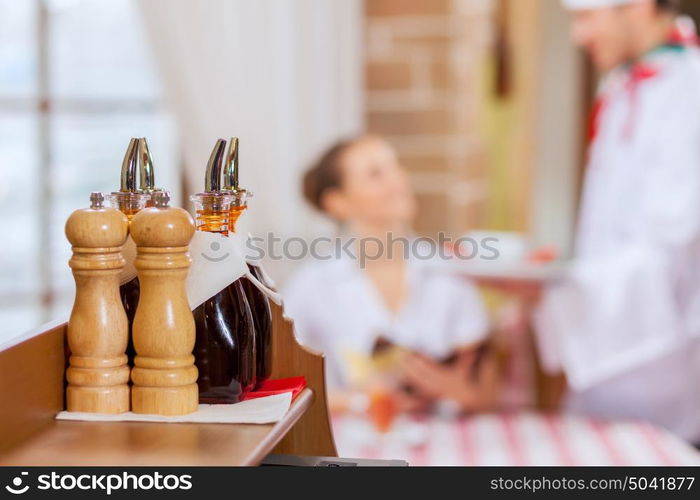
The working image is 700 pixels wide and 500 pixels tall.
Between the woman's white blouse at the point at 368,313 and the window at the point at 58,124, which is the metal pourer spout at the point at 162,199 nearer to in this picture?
the woman's white blouse at the point at 368,313

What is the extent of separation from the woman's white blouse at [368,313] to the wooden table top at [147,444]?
1.63 meters

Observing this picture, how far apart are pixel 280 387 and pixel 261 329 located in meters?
0.06

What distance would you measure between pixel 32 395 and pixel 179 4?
6.79 ft

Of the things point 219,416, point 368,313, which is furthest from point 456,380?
point 219,416

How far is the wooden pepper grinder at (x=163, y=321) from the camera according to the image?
2.59 feet

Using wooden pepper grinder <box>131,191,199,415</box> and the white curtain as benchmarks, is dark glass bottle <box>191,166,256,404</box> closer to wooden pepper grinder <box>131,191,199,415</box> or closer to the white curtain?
wooden pepper grinder <box>131,191,199,415</box>

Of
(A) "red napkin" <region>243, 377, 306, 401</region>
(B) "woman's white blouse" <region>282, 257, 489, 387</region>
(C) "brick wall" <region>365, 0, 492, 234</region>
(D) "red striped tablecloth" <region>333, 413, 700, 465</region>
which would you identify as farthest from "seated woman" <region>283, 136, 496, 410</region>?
(A) "red napkin" <region>243, 377, 306, 401</region>

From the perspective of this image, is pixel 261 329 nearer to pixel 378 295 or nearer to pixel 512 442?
pixel 512 442

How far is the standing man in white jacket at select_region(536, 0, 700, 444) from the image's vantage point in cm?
250

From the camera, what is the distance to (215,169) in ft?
2.86

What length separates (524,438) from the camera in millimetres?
1946

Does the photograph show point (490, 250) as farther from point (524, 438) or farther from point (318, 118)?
point (524, 438)

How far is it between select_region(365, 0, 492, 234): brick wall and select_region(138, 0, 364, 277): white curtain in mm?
68
